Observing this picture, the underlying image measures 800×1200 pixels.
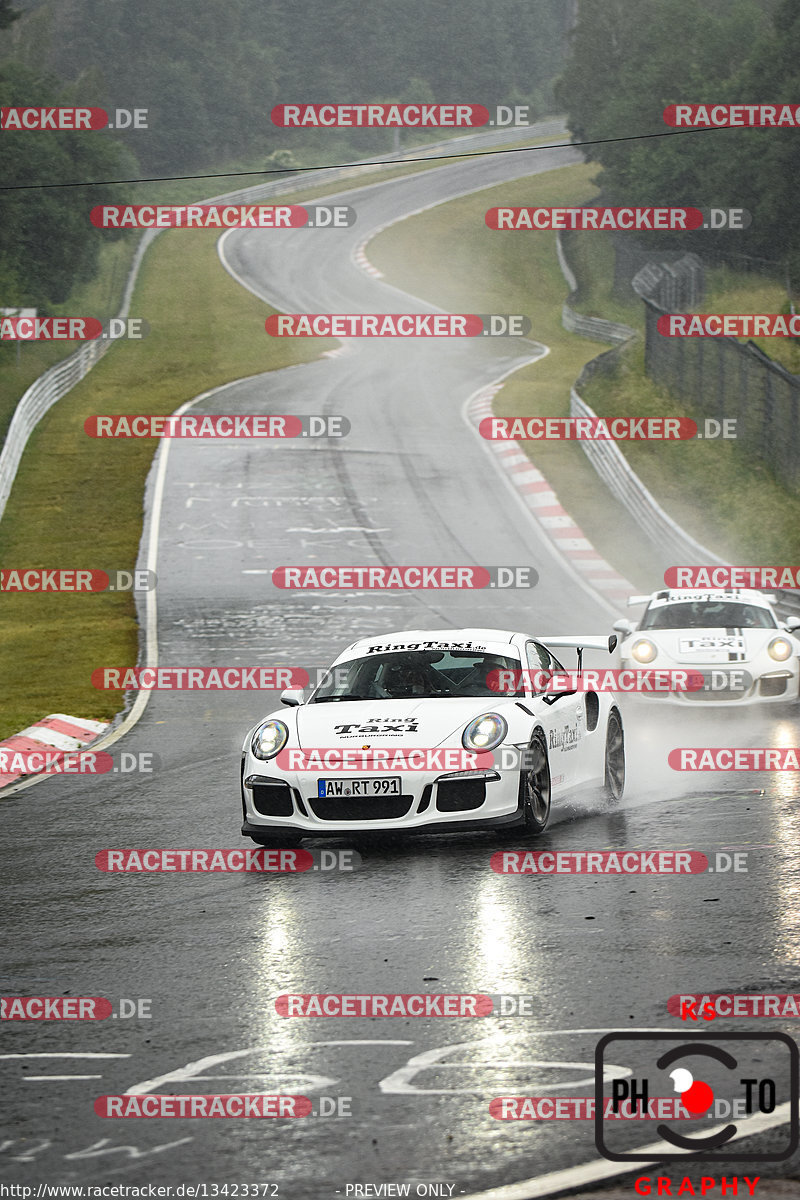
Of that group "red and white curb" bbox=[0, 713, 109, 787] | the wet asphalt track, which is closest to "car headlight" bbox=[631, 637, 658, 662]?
the wet asphalt track

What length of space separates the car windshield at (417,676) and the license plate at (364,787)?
47.4 inches

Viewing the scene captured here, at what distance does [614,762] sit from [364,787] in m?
2.93

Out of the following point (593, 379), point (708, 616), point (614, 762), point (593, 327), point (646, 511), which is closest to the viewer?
point (614, 762)

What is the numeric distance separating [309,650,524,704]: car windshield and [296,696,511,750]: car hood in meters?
0.19

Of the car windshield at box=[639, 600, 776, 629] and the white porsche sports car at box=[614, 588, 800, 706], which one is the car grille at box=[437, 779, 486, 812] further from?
the car windshield at box=[639, 600, 776, 629]

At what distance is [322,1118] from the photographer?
18.0 feet

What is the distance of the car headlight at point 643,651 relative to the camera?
16.8m

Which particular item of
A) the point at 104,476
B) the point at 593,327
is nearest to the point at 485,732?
the point at 104,476

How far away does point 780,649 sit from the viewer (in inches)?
662

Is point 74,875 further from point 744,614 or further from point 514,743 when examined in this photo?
point 744,614

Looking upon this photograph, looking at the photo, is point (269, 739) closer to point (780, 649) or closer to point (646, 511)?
point (780, 649)

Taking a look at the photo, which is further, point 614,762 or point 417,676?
point 614,762

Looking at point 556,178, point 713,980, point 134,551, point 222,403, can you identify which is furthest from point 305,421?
point 556,178

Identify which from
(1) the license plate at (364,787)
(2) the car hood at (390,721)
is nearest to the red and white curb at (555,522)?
(2) the car hood at (390,721)
